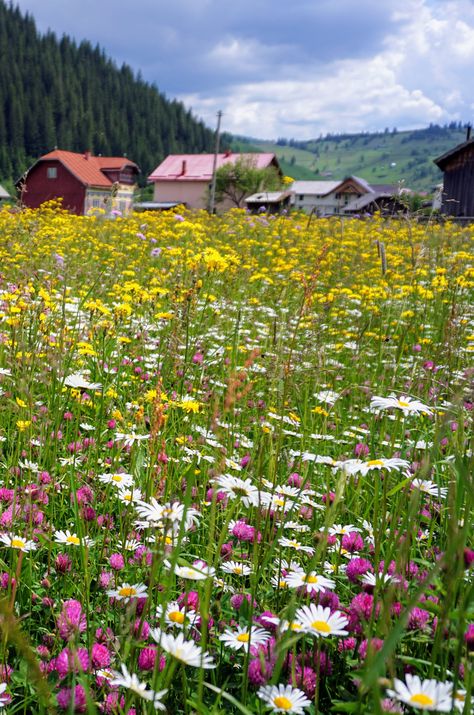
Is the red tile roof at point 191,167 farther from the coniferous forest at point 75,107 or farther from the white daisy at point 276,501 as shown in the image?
the white daisy at point 276,501

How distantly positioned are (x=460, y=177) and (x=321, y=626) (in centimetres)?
2468

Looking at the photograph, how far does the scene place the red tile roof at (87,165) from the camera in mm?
57656

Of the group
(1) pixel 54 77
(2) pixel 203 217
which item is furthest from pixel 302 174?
(2) pixel 203 217

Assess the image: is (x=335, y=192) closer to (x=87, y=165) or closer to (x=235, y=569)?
(x=87, y=165)

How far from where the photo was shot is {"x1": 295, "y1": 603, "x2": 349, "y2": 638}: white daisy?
3.65 feet

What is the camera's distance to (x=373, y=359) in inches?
174

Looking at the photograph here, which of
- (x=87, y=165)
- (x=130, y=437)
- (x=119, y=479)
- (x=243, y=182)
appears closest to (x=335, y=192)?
(x=87, y=165)

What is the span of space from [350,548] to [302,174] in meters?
205

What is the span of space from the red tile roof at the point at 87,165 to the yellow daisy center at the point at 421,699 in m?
59.3

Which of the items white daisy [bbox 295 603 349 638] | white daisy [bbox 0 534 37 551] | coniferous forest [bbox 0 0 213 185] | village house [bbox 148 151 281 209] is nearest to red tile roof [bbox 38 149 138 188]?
village house [bbox 148 151 281 209]

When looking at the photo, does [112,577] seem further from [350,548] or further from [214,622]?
[350,548]

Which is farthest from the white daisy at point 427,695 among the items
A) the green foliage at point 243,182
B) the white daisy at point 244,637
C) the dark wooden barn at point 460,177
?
the green foliage at point 243,182

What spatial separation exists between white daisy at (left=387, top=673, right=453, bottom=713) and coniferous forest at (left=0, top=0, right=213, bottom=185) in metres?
89.0

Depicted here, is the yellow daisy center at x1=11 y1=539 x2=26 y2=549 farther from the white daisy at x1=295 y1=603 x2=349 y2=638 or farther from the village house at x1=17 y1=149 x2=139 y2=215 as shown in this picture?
the village house at x1=17 y1=149 x2=139 y2=215
